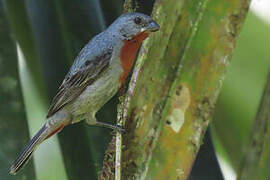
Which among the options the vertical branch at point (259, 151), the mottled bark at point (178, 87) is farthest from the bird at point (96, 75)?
the vertical branch at point (259, 151)

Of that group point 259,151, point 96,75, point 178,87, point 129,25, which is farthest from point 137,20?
point 259,151

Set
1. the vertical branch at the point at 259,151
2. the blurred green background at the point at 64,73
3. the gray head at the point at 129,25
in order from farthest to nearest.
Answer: the gray head at the point at 129,25
the blurred green background at the point at 64,73
the vertical branch at the point at 259,151

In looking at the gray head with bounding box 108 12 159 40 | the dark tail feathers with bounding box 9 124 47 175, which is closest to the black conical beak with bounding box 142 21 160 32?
the gray head with bounding box 108 12 159 40

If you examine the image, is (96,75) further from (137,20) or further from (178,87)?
(178,87)

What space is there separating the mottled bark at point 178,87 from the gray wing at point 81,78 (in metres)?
1.02

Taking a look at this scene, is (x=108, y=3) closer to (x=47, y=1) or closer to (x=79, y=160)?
(x=47, y=1)

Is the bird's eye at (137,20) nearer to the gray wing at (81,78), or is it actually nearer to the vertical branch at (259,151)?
the gray wing at (81,78)

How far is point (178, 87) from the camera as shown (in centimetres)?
144

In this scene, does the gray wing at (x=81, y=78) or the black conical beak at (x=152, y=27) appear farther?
the gray wing at (x=81, y=78)

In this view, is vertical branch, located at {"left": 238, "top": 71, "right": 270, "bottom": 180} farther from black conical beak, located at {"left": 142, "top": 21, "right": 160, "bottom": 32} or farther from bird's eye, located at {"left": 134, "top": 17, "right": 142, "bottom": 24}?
bird's eye, located at {"left": 134, "top": 17, "right": 142, "bottom": 24}

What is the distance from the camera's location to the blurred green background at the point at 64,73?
1896 millimetres

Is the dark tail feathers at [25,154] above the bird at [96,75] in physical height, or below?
below

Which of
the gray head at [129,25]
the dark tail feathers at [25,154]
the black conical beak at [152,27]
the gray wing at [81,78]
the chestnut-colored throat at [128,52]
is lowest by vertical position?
the dark tail feathers at [25,154]

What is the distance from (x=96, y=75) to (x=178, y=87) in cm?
120
